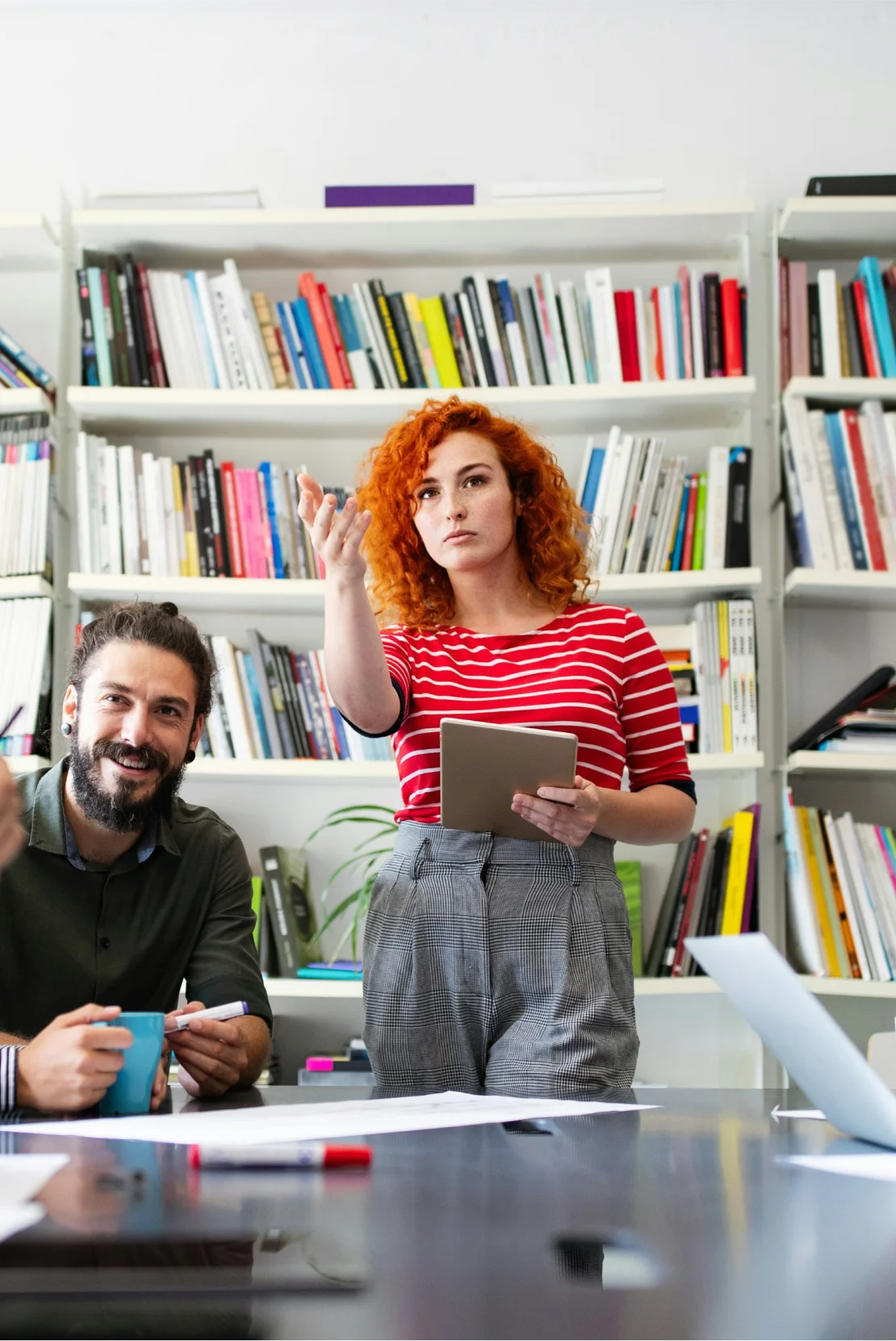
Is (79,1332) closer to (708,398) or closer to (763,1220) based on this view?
(763,1220)

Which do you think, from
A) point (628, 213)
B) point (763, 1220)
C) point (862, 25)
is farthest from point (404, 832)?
point (862, 25)

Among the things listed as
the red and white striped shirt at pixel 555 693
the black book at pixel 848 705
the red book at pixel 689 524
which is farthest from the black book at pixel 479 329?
the red and white striped shirt at pixel 555 693

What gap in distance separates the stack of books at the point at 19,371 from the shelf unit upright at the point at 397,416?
3.4 inches

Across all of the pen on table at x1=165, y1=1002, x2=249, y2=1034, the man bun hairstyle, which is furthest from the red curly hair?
the pen on table at x1=165, y1=1002, x2=249, y2=1034

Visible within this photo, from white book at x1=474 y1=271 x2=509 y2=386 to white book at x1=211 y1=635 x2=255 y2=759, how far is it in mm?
835

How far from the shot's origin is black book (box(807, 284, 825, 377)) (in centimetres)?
273

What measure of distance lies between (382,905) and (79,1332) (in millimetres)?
1043

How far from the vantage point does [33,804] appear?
1.47 m

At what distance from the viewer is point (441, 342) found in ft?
8.98

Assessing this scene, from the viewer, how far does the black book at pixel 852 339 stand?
8.96 ft

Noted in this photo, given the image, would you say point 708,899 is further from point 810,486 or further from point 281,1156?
point 281,1156

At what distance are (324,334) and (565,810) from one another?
1.70m

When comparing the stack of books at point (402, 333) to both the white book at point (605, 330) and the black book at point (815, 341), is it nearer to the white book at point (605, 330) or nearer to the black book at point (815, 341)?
the white book at point (605, 330)

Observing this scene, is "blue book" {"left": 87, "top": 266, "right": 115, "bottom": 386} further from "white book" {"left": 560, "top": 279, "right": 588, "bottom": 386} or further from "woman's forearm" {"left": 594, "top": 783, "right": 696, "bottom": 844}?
"woman's forearm" {"left": 594, "top": 783, "right": 696, "bottom": 844}
